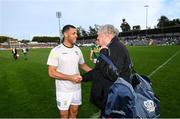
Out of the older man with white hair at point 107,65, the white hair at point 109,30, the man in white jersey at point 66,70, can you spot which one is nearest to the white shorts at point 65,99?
the man in white jersey at point 66,70

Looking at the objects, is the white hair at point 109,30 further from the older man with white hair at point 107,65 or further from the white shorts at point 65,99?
the white shorts at point 65,99

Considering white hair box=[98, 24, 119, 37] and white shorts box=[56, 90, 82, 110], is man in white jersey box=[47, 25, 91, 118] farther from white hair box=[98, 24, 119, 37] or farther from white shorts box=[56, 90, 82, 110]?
white hair box=[98, 24, 119, 37]

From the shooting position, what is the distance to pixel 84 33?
19612 centimetres

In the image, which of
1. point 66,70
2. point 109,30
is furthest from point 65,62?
point 109,30

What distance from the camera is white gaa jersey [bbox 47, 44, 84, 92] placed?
6.18 m

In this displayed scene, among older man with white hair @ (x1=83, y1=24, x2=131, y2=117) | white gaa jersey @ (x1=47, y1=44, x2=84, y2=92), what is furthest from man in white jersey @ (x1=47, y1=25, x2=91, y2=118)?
older man with white hair @ (x1=83, y1=24, x2=131, y2=117)

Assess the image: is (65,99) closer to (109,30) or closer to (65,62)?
(65,62)

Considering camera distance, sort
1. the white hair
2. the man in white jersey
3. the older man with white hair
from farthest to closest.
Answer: the man in white jersey, the white hair, the older man with white hair

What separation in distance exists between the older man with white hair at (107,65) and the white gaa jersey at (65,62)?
1.02 m

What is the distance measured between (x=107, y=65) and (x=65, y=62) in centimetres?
132

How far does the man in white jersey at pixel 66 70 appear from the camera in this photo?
20.2ft

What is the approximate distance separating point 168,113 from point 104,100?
445 cm

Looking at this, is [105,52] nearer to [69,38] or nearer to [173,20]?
[69,38]

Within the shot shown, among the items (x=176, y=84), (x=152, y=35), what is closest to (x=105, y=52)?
(x=176, y=84)
